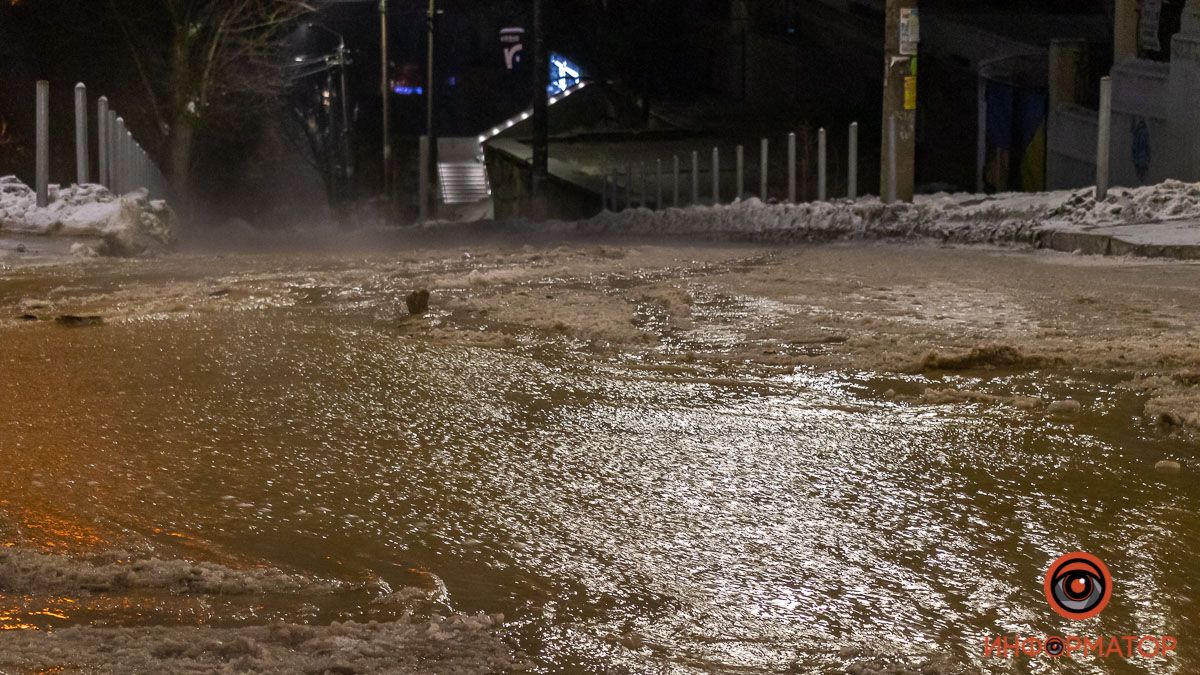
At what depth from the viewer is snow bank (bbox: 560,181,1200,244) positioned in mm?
15141

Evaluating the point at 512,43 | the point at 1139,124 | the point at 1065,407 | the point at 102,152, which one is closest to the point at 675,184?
the point at 1139,124

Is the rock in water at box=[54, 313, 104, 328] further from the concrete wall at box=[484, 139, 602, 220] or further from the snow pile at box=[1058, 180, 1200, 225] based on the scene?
the concrete wall at box=[484, 139, 602, 220]

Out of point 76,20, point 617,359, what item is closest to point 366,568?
point 617,359

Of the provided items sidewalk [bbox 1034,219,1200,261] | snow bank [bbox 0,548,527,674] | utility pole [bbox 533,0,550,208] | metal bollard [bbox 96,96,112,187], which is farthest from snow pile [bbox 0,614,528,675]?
utility pole [bbox 533,0,550,208]

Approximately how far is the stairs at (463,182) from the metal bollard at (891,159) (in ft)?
109

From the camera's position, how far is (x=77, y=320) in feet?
29.5

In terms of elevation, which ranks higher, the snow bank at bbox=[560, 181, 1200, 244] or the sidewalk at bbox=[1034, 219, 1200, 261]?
the snow bank at bbox=[560, 181, 1200, 244]

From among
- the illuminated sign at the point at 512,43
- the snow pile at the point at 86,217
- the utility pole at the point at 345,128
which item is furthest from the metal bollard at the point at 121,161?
the illuminated sign at the point at 512,43

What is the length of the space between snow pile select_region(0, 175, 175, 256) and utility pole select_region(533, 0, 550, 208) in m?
12.2

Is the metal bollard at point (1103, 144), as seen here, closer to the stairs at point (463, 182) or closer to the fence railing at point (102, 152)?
the fence railing at point (102, 152)

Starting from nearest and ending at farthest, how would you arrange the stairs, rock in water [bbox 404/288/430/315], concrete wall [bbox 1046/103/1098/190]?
rock in water [bbox 404/288/430/315], concrete wall [bbox 1046/103/1098/190], the stairs

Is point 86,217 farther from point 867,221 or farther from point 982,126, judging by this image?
point 982,126

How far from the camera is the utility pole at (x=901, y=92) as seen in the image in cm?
1797

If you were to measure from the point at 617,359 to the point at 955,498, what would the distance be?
297 centimetres
